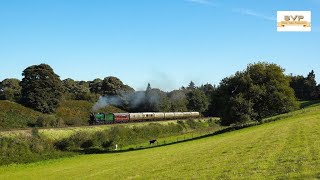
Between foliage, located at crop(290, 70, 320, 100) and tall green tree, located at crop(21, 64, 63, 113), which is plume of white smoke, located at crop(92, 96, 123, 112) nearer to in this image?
tall green tree, located at crop(21, 64, 63, 113)

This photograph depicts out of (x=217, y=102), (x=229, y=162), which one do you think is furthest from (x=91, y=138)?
(x=229, y=162)

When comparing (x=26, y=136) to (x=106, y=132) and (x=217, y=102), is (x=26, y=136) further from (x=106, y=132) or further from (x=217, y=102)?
(x=217, y=102)

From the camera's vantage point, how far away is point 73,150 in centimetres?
6094

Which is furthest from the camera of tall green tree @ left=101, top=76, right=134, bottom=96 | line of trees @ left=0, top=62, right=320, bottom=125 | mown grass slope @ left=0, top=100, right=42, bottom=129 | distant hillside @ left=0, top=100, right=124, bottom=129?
tall green tree @ left=101, top=76, right=134, bottom=96

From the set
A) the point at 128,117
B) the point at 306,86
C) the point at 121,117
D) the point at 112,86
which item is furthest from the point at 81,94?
the point at 306,86

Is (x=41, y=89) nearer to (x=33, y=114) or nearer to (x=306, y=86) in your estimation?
(x=33, y=114)

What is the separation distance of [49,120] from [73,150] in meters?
15.2

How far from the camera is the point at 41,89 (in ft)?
297

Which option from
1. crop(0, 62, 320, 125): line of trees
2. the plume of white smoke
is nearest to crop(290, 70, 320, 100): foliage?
crop(0, 62, 320, 125): line of trees

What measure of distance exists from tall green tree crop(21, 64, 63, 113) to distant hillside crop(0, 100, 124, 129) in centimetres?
316

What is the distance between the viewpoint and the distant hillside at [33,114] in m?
72.2

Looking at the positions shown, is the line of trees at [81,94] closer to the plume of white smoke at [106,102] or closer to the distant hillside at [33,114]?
the plume of white smoke at [106,102]

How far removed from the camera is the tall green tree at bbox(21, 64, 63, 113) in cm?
8894

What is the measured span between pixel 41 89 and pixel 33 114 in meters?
9.18
